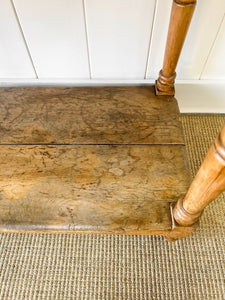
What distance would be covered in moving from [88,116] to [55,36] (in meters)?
0.24

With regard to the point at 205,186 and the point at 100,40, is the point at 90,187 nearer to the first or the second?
the point at 205,186

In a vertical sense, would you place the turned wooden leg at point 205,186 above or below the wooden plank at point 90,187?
above

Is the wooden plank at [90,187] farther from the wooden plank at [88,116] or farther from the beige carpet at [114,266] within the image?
the beige carpet at [114,266]

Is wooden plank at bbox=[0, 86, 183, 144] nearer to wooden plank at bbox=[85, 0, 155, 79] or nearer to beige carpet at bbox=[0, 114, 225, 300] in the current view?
wooden plank at bbox=[85, 0, 155, 79]

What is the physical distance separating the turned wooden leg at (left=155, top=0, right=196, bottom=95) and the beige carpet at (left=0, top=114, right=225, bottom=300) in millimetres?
451

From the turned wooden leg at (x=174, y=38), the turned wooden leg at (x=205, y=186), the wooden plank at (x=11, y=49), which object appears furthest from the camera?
the wooden plank at (x=11, y=49)

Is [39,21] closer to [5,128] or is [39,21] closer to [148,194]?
[5,128]

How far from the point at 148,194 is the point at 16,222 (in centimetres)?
32

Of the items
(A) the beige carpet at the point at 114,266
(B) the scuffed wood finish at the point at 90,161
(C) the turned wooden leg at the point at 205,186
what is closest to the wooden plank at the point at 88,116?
(B) the scuffed wood finish at the point at 90,161

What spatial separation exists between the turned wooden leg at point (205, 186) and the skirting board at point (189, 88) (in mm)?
472

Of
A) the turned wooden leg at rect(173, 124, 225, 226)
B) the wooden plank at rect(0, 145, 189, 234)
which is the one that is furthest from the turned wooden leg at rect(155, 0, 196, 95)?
the turned wooden leg at rect(173, 124, 225, 226)

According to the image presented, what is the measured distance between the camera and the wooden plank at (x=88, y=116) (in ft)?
2.15

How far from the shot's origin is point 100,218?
558mm

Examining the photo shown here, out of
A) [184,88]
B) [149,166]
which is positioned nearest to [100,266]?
[149,166]
